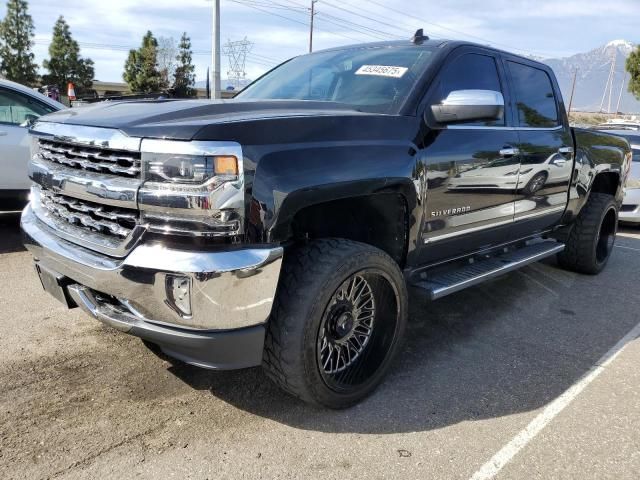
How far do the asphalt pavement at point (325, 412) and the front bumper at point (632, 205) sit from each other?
5033mm

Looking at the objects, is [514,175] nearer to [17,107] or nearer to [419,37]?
[419,37]

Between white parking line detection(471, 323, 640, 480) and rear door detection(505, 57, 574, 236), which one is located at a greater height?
rear door detection(505, 57, 574, 236)

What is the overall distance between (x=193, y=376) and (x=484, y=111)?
2.23 meters

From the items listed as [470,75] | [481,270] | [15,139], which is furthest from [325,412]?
[15,139]

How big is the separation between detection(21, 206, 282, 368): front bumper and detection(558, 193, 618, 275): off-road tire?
161 inches

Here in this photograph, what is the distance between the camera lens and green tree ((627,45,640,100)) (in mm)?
29422

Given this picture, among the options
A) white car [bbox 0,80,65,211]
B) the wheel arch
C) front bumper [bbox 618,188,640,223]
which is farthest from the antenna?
front bumper [bbox 618,188,640,223]

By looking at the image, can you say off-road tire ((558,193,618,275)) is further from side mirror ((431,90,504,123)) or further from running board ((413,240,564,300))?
side mirror ((431,90,504,123))

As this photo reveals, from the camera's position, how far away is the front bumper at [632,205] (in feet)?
26.9

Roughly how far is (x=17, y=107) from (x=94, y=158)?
13.7ft

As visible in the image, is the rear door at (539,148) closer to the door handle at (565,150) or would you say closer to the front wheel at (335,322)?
the door handle at (565,150)

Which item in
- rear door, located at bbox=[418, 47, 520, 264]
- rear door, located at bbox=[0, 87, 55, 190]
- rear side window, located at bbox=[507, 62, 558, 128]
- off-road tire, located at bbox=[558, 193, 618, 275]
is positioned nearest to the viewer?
rear door, located at bbox=[418, 47, 520, 264]

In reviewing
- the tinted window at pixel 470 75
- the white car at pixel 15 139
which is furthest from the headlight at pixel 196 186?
the white car at pixel 15 139

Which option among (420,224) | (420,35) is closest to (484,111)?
(420,224)
